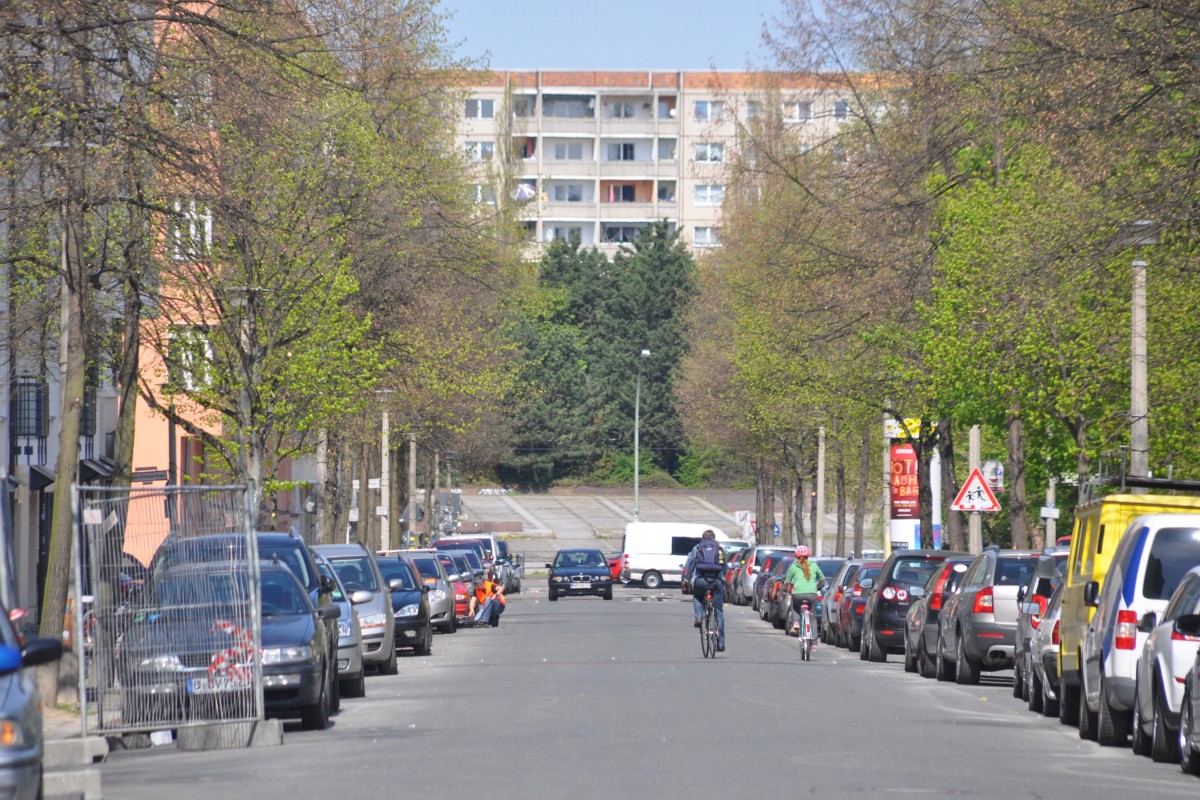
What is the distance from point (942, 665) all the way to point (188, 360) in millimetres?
18668

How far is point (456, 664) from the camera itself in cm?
2741

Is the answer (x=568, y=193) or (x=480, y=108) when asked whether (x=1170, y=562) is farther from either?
(x=480, y=108)

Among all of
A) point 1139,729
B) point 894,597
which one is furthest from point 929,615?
point 1139,729

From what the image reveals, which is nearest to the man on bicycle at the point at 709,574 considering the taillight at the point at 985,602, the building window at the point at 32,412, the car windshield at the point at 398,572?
the taillight at the point at 985,602

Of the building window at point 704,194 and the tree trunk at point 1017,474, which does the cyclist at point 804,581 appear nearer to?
the tree trunk at point 1017,474

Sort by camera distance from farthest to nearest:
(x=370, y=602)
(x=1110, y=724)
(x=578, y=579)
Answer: (x=578, y=579) → (x=370, y=602) → (x=1110, y=724)

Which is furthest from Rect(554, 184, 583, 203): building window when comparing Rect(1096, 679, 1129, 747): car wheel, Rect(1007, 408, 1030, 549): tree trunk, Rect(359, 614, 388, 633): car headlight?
Rect(1096, 679, 1129, 747): car wheel

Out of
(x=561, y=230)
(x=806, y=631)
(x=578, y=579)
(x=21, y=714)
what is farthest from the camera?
(x=561, y=230)

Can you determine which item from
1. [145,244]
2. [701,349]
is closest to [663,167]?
[701,349]

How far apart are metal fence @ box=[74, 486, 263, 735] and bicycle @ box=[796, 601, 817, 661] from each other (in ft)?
44.8

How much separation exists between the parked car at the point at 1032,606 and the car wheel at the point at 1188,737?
6416 millimetres

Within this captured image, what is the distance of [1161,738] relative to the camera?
1429 centimetres

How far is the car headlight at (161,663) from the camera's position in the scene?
15.1 m

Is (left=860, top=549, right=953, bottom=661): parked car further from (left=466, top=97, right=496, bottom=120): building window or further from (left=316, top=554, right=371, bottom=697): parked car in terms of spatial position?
(left=466, top=97, right=496, bottom=120): building window
